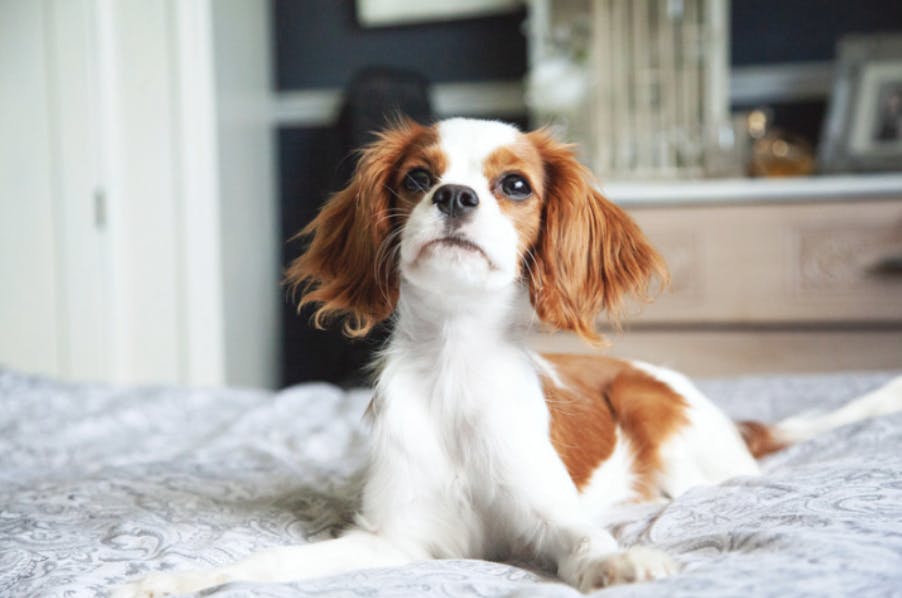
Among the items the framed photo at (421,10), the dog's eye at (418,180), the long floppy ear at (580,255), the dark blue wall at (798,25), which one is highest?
the framed photo at (421,10)

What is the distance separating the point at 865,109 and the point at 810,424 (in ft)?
6.04

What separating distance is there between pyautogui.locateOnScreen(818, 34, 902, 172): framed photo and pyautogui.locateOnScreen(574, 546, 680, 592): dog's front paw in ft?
8.14

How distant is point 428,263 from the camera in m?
1.05

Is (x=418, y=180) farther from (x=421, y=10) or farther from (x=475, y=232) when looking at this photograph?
(x=421, y=10)

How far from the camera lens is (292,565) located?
38.0 inches

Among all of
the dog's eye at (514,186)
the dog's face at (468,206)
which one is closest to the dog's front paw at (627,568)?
the dog's face at (468,206)

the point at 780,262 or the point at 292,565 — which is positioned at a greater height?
the point at 780,262

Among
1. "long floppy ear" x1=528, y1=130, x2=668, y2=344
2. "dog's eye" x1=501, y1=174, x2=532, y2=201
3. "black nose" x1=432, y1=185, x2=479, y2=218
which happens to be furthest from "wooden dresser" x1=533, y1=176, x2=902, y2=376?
"black nose" x1=432, y1=185, x2=479, y2=218

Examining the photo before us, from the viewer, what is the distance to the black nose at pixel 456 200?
103 cm

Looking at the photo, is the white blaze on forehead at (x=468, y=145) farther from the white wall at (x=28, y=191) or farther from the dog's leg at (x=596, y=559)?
the white wall at (x=28, y=191)

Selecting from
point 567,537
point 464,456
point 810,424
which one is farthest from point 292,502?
point 810,424

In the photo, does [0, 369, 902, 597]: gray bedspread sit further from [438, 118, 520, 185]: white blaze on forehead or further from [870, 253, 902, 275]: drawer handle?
[870, 253, 902, 275]: drawer handle

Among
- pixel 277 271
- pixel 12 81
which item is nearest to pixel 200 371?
→ pixel 277 271

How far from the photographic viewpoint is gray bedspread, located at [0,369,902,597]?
31.2 inches
